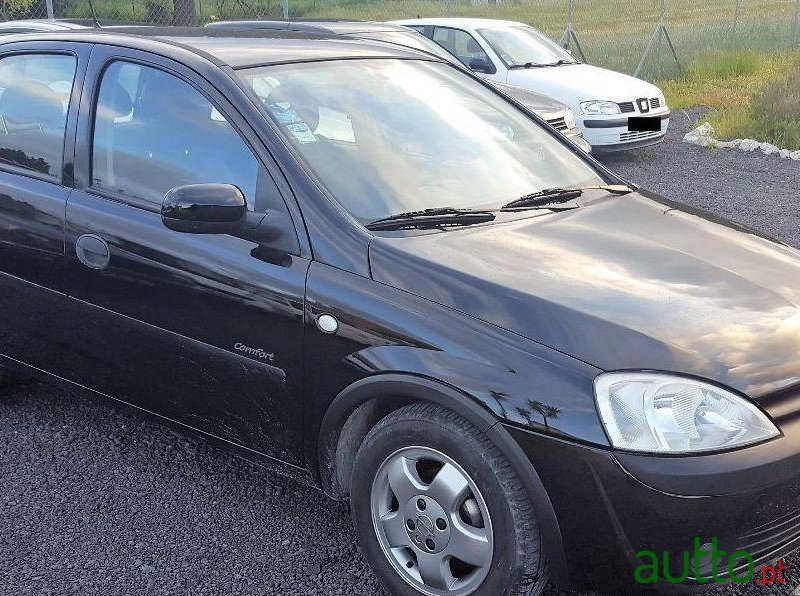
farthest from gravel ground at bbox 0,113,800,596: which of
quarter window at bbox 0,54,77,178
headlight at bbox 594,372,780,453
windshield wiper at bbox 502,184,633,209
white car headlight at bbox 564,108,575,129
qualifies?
white car headlight at bbox 564,108,575,129

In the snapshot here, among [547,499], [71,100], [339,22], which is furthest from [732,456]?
[339,22]

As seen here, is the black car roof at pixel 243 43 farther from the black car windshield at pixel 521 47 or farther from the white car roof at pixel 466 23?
the white car roof at pixel 466 23

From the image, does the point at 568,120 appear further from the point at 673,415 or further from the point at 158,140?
the point at 673,415

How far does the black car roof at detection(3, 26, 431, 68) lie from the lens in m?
3.51

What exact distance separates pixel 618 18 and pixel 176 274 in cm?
1746

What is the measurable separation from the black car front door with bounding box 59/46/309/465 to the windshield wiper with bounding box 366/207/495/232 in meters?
0.29

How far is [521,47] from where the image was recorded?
1148 cm

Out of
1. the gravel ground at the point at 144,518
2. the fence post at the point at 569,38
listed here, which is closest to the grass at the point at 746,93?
the fence post at the point at 569,38

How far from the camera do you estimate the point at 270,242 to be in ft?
9.93

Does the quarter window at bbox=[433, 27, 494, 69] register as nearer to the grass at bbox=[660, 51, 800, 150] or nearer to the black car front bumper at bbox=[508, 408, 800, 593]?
the grass at bbox=[660, 51, 800, 150]

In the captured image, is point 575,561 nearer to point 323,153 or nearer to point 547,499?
point 547,499

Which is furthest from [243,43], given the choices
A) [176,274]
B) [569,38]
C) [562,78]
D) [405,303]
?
[569,38]

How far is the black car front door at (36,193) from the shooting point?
3.65m

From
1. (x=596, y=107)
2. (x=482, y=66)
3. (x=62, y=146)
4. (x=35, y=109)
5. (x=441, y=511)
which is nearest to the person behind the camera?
(x=441, y=511)
